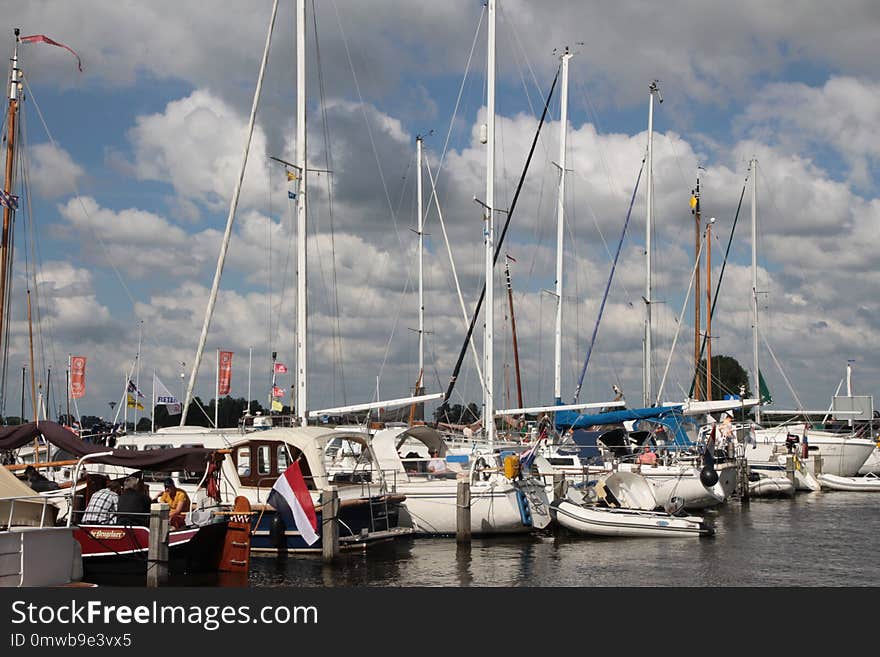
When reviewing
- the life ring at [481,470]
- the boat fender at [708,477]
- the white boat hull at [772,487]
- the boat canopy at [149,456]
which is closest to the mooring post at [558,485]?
the life ring at [481,470]

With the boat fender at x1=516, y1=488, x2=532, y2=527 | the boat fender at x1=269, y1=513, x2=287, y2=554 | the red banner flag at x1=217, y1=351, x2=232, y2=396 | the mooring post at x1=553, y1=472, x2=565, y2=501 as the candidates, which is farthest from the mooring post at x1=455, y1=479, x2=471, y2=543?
the red banner flag at x1=217, y1=351, x2=232, y2=396

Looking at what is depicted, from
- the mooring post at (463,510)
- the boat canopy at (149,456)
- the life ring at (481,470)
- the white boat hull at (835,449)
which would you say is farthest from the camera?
the white boat hull at (835,449)

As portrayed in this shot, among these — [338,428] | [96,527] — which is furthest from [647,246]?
[96,527]

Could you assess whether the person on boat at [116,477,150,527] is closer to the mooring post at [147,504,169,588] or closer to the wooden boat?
the mooring post at [147,504,169,588]

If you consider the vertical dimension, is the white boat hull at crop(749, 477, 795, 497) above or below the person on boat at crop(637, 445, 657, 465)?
below

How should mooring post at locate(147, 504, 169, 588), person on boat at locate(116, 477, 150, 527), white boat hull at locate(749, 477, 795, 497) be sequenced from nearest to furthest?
1. mooring post at locate(147, 504, 169, 588)
2. person on boat at locate(116, 477, 150, 527)
3. white boat hull at locate(749, 477, 795, 497)

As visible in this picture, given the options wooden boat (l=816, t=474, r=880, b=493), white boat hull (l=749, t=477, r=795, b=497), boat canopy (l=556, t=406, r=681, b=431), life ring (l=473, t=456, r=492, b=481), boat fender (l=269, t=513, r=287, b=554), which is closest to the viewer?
boat fender (l=269, t=513, r=287, b=554)

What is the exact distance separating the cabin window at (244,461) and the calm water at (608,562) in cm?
331

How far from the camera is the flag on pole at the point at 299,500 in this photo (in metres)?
26.2

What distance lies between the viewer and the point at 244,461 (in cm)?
2952

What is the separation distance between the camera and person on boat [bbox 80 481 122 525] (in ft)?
79.7

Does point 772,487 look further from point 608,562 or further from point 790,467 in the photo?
point 608,562

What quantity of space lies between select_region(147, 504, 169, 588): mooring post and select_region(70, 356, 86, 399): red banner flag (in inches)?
1946

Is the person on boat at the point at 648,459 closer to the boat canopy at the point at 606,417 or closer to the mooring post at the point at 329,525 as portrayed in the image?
the boat canopy at the point at 606,417
